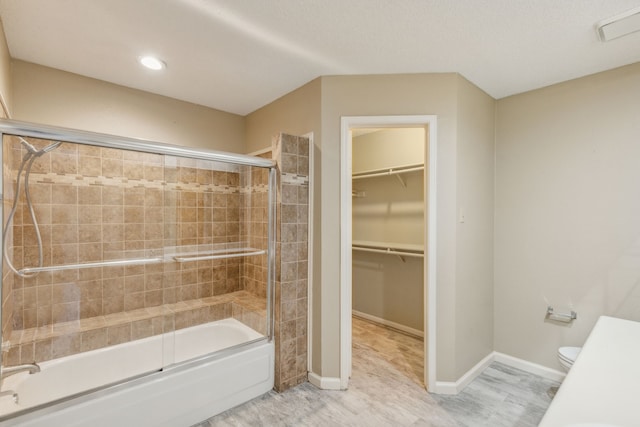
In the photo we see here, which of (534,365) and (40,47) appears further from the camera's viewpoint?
(534,365)

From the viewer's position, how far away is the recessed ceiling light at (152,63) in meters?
2.09

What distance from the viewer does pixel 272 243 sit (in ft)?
7.47

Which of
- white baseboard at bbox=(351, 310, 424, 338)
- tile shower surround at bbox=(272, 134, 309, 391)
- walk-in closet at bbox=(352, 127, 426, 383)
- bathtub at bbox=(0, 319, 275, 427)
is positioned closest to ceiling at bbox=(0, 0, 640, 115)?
tile shower surround at bbox=(272, 134, 309, 391)

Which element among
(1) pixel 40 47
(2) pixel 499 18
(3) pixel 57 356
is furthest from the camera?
(1) pixel 40 47

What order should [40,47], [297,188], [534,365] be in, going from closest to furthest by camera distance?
1. [40,47]
2. [297,188]
3. [534,365]

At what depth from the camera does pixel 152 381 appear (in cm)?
173

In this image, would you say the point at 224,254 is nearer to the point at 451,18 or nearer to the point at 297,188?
the point at 297,188

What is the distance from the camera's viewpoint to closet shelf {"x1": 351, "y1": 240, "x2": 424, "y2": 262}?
307 cm

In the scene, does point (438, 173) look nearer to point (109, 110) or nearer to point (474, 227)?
point (474, 227)

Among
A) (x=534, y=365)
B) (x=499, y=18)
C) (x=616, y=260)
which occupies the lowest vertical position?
(x=534, y=365)

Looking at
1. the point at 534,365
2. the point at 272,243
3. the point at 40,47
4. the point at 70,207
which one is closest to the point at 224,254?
the point at 272,243

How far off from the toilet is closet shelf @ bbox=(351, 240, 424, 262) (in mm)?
1269

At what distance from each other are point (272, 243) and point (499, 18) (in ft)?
6.63

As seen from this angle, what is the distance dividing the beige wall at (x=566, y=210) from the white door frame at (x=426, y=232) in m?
0.93
